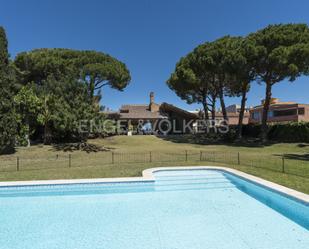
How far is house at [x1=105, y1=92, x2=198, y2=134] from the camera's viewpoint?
117 feet

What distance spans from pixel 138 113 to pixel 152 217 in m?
32.0

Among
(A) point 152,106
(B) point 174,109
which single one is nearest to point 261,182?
(B) point 174,109

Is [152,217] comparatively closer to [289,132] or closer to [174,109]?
[289,132]

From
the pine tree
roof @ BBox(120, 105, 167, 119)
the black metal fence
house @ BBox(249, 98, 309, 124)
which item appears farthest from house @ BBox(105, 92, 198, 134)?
the black metal fence

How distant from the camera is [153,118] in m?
36.5

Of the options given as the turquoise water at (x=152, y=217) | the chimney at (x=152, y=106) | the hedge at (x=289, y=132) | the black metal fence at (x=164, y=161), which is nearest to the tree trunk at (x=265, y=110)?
the hedge at (x=289, y=132)

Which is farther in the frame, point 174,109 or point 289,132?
point 174,109

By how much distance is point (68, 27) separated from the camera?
67.9 ft

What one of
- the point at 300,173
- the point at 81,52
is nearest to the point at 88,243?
the point at 300,173

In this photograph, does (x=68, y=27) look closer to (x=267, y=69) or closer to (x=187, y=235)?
(x=267, y=69)

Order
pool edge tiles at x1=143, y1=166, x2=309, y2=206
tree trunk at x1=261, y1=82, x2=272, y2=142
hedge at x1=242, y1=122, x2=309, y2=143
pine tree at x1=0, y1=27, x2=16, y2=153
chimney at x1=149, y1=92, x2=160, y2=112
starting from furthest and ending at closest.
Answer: chimney at x1=149, y1=92, x2=160, y2=112 < tree trunk at x1=261, y1=82, x2=272, y2=142 < hedge at x1=242, y1=122, x2=309, y2=143 < pine tree at x1=0, y1=27, x2=16, y2=153 < pool edge tiles at x1=143, y1=166, x2=309, y2=206

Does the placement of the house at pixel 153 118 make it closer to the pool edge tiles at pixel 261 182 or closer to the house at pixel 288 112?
the house at pixel 288 112

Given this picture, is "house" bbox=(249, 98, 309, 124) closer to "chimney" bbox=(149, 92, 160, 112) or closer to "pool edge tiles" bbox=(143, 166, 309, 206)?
"chimney" bbox=(149, 92, 160, 112)

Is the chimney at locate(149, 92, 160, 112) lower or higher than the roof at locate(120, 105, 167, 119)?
higher
